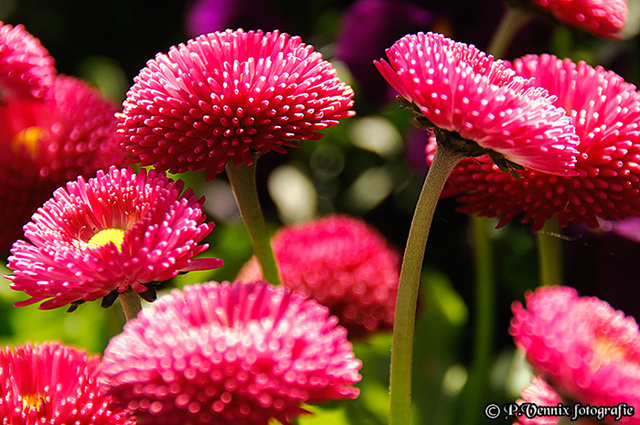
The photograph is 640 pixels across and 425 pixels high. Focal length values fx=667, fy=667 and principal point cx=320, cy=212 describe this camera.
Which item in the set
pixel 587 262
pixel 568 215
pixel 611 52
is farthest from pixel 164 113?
pixel 611 52

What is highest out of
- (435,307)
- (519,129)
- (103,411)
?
(519,129)

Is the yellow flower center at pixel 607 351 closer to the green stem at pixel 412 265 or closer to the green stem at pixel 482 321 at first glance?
the green stem at pixel 412 265

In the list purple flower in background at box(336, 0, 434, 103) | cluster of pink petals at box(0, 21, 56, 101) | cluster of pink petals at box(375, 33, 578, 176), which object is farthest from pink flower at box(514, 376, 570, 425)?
purple flower in background at box(336, 0, 434, 103)

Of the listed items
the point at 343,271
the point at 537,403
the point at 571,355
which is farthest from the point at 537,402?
the point at 343,271

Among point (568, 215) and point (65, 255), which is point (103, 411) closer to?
point (65, 255)

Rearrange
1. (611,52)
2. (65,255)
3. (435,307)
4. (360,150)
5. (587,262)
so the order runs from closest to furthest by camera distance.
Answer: (65,255), (587,262), (435,307), (611,52), (360,150)
